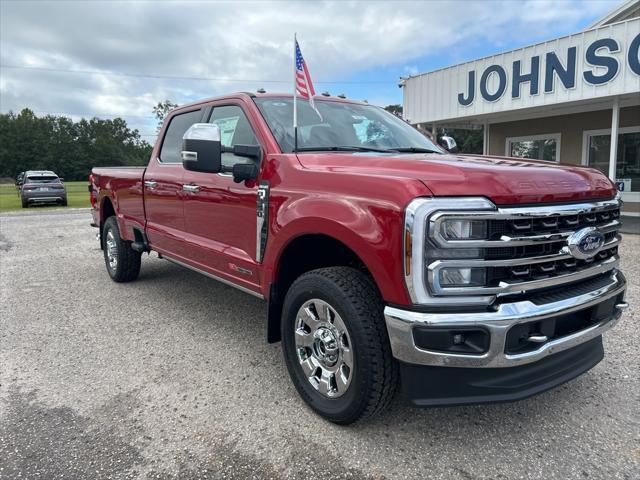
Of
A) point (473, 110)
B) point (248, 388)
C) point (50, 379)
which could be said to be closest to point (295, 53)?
point (248, 388)

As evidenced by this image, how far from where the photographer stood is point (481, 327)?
2.19 m

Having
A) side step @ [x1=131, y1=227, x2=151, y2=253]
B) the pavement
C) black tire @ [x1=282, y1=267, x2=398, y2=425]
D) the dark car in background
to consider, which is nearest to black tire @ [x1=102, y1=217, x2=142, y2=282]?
side step @ [x1=131, y1=227, x2=151, y2=253]

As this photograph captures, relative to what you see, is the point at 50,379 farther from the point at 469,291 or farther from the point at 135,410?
the point at 469,291

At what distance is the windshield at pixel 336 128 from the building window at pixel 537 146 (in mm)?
10851

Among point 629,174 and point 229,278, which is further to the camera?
point 629,174

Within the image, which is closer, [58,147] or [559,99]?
[559,99]

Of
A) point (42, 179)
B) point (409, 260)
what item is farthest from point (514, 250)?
point (42, 179)

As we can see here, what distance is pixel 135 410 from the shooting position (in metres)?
3.02

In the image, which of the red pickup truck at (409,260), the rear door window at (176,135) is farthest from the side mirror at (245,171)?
the rear door window at (176,135)

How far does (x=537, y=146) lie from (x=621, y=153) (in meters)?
2.22

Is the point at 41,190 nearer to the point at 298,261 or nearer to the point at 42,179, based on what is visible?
the point at 42,179

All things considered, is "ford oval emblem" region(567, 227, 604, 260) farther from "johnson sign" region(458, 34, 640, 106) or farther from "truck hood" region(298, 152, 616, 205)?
"johnson sign" region(458, 34, 640, 106)

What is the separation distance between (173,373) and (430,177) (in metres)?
2.38

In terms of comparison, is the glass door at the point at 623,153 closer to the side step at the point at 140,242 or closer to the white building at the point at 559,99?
the white building at the point at 559,99
